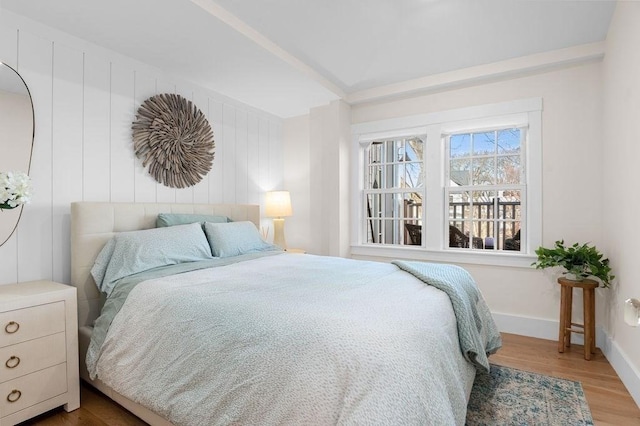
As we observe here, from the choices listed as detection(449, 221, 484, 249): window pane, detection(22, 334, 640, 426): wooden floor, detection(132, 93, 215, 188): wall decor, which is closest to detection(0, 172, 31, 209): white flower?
detection(132, 93, 215, 188): wall decor

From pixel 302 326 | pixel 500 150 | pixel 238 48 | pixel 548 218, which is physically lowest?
pixel 302 326

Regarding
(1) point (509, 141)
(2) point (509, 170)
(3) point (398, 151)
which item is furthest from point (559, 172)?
(3) point (398, 151)

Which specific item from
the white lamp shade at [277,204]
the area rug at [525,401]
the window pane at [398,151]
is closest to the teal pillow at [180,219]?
the white lamp shade at [277,204]

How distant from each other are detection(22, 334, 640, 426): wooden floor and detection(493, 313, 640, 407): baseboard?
0.05 meters

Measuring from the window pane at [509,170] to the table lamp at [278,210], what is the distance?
7.78ft

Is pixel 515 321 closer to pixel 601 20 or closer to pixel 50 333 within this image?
pixel 601 20

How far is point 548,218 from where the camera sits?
10.1ft

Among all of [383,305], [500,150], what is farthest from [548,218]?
[383,305]

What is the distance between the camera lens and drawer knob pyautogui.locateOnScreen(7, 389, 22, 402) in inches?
68.5

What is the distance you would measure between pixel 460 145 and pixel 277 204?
219cm

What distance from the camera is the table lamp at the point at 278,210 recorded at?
4105 mm

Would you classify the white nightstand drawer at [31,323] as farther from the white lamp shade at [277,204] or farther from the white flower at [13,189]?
the white lamp shade at [277,204]

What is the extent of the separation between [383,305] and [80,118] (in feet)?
8.38

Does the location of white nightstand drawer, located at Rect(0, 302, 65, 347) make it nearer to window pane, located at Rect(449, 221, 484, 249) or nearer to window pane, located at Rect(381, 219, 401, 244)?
window pane, located at Rect(381, 219, 401, 244)
